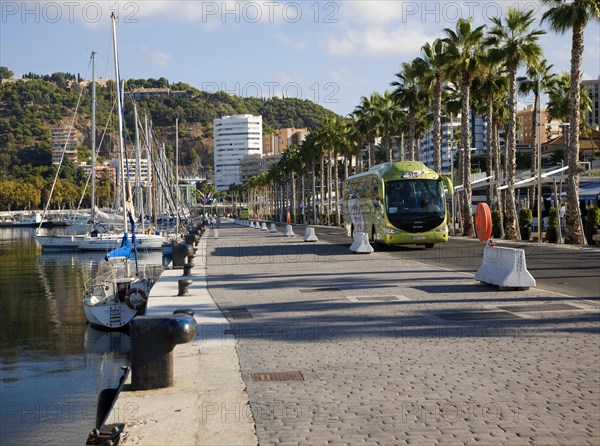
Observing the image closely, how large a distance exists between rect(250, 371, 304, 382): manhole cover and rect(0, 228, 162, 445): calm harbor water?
3.88 meters

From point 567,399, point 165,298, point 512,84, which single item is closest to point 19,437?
point 165,298

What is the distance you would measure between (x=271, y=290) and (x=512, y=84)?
104 feet

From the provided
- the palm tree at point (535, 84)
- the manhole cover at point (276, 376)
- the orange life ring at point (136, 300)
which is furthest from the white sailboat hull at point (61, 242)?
the manhole cover at point (276, 376)

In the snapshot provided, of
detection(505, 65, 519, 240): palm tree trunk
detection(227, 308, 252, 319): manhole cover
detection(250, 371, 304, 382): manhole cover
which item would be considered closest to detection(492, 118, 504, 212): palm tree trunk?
detection(505, 65, 519, 240): palm tree trunk

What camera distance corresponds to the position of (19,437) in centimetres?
1217

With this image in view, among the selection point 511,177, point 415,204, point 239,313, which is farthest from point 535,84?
point 239,313

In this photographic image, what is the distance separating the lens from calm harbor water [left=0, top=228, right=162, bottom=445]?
1280 cm

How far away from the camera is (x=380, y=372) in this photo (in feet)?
30.0

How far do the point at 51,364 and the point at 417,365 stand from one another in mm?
12348

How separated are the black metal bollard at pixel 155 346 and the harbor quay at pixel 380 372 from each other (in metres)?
0.13

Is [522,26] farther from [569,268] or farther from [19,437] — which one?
[19,437]

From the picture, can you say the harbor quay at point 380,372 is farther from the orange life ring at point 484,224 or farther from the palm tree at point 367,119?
the palm tree at point 367,119

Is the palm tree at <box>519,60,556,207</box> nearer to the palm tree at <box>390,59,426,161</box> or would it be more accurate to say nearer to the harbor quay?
the palm tree at <box>390,59,426,161</box>

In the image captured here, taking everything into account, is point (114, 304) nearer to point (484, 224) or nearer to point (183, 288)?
point (183, 288)
